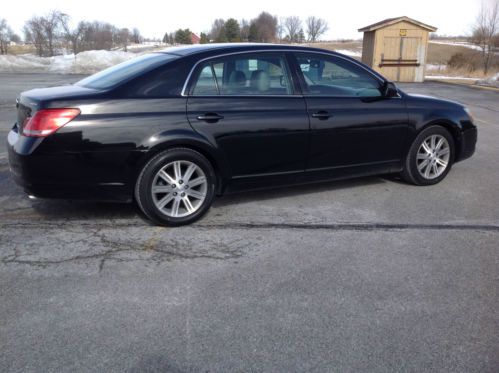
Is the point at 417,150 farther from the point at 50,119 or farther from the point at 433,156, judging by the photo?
the point at 50,119

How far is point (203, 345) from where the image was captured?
9.31 feet

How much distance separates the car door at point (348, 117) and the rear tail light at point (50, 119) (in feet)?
7.47

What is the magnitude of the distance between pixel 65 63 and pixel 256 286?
34.4 meters

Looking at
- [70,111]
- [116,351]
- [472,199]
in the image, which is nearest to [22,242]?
[70,111]

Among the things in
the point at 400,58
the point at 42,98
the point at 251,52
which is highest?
the point at 400,58

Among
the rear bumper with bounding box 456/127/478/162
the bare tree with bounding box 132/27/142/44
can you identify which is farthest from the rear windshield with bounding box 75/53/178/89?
the bare tree with bounding box 132/27/142/44

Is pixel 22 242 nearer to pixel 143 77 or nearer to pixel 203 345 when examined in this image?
pixel 143 77

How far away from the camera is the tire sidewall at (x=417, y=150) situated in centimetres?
586

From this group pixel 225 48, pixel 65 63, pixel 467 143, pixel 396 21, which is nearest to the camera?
pixel 225 48

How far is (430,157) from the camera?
236 inches

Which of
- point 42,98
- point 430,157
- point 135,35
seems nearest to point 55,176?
point 42,98

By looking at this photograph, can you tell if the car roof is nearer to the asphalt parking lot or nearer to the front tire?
the front tire

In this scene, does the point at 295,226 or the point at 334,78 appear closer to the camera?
the point at 295,226

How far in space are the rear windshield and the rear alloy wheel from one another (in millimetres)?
2977
